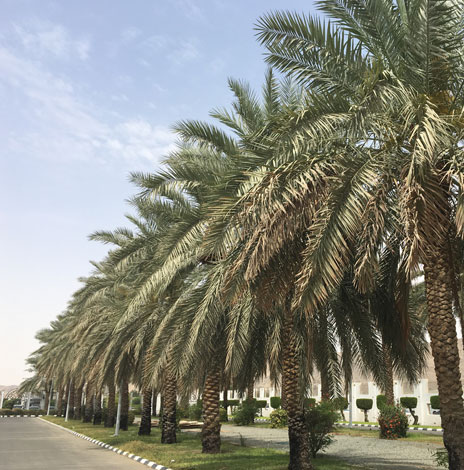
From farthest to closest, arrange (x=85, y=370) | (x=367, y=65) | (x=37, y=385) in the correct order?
(x=37, y=385)
(x=85, y=370)
(x=367, y=65)

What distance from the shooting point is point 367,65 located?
30.7 ft

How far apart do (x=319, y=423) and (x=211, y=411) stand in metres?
3.38

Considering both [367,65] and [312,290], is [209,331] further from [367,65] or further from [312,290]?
[367,65]

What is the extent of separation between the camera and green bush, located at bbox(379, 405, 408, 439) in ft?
80.4

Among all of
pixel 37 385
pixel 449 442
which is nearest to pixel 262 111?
pixel 449 442

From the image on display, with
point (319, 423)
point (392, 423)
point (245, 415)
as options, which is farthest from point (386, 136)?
point (245, 415)

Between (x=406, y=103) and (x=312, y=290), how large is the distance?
3187mm

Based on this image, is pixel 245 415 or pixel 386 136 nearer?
pixel 386 136

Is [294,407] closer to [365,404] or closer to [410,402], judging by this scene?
[410,402]

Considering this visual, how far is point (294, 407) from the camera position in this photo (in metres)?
12.7

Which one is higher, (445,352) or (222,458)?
(445,352)

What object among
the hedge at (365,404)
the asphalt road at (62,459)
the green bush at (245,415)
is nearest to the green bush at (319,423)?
the asphalt road at (62,459)

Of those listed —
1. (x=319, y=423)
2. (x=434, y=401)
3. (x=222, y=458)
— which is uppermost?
(x=434, y=401)

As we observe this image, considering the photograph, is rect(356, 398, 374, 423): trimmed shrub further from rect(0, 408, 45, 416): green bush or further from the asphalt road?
rect(0, 408, 45, 416): green bush
